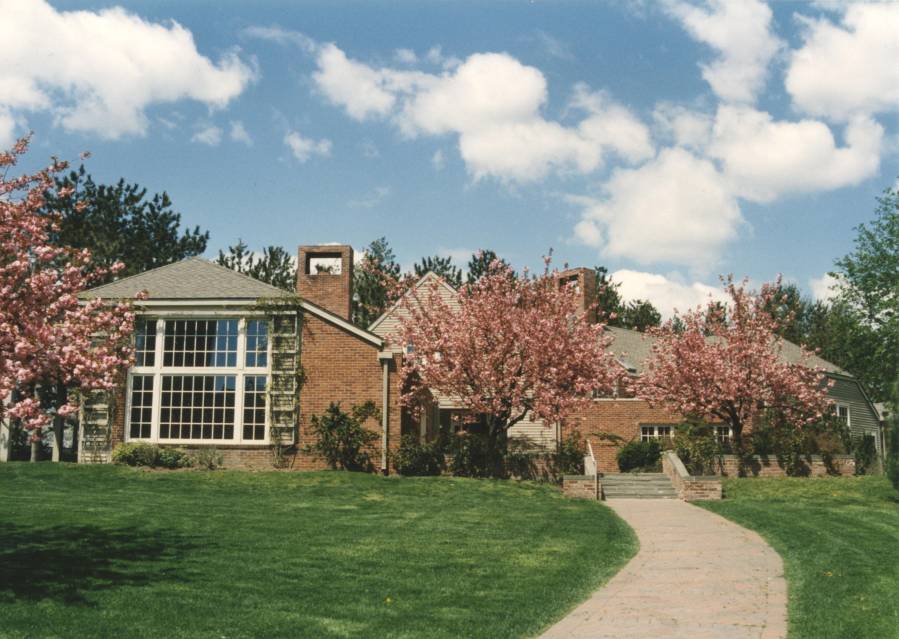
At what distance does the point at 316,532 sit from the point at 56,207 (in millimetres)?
33724

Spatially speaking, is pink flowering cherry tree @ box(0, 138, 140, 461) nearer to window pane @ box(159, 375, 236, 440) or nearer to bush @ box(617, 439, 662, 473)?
window pane @ box(159, 375, 236, 440)

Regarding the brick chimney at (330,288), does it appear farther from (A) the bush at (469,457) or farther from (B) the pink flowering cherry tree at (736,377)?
(B) the pink flowering cherry tree at (736,377)

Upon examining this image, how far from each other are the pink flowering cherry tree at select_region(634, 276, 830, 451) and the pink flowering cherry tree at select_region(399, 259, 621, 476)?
6.20 m

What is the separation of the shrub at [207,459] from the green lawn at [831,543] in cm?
1275

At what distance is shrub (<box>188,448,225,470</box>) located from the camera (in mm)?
23094

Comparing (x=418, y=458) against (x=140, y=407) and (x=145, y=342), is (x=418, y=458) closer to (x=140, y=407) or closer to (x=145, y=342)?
(x=140, y=407)

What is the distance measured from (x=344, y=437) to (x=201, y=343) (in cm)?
478

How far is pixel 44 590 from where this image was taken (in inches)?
360

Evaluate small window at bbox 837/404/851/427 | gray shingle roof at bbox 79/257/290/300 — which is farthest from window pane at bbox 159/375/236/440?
small window at bbox 837/404/851/427


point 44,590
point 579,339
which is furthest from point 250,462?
point 44,590

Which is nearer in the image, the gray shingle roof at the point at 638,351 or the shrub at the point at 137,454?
the shrub at the point at 137,454

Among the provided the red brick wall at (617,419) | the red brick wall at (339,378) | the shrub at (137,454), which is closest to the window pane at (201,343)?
the red brick wall at (339,378)

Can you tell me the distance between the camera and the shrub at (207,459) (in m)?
23.1

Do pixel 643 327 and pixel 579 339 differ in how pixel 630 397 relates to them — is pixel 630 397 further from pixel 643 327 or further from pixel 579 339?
pixel 643 327
